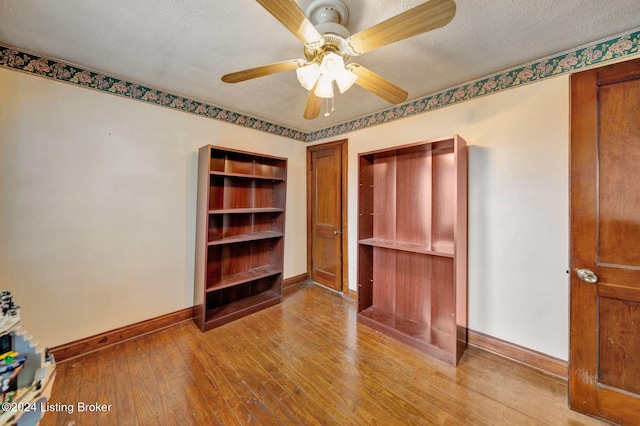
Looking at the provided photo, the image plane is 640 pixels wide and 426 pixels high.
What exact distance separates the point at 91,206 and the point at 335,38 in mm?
2510

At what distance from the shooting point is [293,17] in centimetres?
107

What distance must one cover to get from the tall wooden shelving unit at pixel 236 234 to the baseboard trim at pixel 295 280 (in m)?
0.38

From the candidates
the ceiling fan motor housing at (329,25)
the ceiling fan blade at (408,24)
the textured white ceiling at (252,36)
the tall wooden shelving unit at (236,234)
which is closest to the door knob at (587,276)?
the textured white ceiling at (252,36)

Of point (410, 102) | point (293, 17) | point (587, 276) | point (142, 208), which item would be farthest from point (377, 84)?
point (142, 208)

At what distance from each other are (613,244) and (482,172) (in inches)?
40.0

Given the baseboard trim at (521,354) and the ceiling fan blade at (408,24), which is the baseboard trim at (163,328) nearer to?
the baseboard trim at (521,354)

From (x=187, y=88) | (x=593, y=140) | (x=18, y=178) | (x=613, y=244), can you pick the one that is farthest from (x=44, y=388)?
(x=593, y=140)

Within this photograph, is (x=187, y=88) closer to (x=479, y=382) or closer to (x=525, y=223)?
(x=525, y=223)

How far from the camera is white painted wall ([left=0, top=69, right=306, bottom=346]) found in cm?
184

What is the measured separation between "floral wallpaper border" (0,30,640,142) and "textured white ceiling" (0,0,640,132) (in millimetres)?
72

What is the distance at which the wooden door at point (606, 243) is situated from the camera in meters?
1.41

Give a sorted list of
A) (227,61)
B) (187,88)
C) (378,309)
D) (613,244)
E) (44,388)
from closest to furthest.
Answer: (44,388) → (613,244) → (227,61) → (187,88) → (378,309)

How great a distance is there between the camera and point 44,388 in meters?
0.98

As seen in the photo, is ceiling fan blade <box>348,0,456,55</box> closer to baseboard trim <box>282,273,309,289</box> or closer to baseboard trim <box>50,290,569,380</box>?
baseboard trim <box>50,290,569,380</box>
